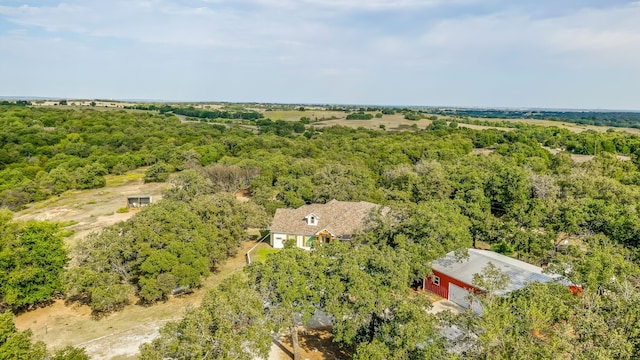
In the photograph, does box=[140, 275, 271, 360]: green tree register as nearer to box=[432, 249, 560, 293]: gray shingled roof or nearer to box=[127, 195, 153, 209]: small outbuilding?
box=[432, 249, 560, 293]: gray shingled roof

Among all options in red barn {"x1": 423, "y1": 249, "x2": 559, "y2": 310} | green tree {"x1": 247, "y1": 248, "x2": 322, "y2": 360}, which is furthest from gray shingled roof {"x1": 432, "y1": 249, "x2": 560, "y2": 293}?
green tree {"x1": 247, "y1": 248, "x2": 322, "y2": 360}

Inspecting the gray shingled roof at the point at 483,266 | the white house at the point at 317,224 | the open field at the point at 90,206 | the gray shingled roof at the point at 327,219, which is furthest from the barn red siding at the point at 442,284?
the open field at the point at 90,206

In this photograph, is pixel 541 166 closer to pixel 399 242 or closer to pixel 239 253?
pixel 399 242

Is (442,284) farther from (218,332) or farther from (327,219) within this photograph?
(218,332)

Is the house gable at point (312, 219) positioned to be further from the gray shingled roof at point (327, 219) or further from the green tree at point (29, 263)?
the green tree at point (29, 263)

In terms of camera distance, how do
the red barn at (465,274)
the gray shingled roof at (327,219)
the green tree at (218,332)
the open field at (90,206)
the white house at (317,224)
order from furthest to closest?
the open field at (90,206)
the gray shingled roof at (327,219)
the white house at (317,224)
the red barn at (465,274)
the green tree at (218,332)

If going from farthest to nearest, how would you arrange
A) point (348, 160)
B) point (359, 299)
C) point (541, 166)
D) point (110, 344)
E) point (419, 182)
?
point (348, 160), point (541, 166), point (419, 182), point (110, 344), point (359, 299)

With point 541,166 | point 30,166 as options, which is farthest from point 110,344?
point 30,166
